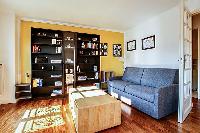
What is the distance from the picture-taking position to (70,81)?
4133mm

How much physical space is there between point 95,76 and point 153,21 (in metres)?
2.54

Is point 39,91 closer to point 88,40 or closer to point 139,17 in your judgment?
point 88,40

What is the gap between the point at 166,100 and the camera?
2406 mm

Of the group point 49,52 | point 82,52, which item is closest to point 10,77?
point 49,52

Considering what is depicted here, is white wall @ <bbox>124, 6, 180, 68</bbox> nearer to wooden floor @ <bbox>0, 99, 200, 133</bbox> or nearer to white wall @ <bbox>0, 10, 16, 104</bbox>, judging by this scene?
wooden floor @ <bbox>0, 99, 200, 133</bbox>

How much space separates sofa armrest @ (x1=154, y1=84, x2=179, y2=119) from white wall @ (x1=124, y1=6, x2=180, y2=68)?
2.89 feet

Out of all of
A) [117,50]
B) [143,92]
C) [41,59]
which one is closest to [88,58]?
[117,50]

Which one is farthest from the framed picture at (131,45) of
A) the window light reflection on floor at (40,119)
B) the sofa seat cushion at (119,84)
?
the window light reflection on floor at (40,119)

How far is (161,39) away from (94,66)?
230cm

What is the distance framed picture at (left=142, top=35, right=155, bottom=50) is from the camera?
12.5 ft

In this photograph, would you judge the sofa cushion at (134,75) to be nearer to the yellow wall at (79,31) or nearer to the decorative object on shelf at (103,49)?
the yellow wall at (79,31)

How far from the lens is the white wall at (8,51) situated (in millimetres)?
3350

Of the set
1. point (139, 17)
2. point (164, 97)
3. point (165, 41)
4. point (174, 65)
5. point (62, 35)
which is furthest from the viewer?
point (62, 35)

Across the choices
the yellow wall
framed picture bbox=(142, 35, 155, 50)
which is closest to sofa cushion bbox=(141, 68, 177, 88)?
framed picture bbox=(142, 35, 155, 50)
